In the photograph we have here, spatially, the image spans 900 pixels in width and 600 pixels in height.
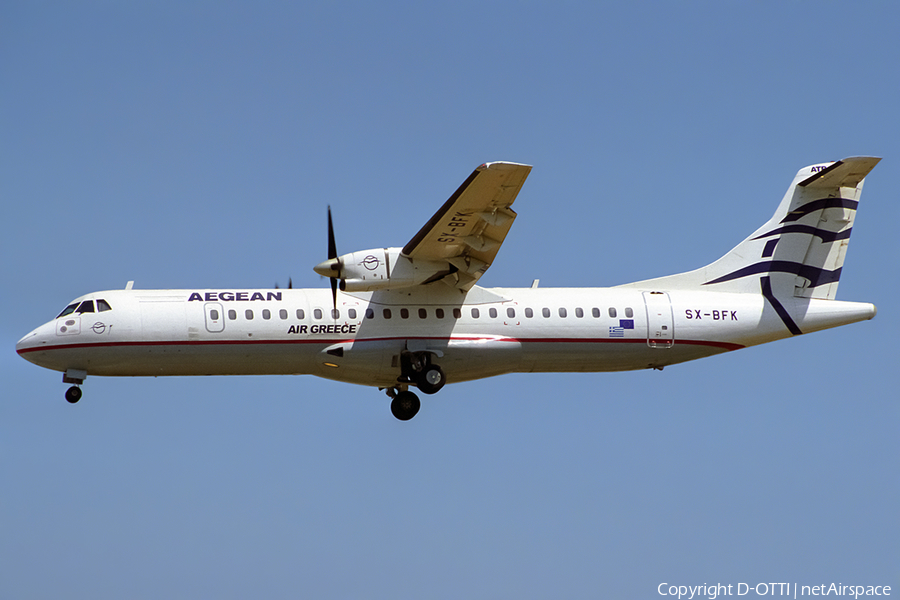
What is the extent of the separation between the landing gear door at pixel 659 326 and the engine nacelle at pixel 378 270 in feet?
14.6

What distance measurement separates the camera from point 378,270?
18.5m

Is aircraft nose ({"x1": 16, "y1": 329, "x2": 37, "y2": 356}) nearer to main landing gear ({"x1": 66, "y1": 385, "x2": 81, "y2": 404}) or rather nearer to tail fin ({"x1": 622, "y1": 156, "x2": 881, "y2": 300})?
main landing gear ({"x1": 66, "y1": 385, "x2": 81, "y2": 404})

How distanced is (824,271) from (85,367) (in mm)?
15328

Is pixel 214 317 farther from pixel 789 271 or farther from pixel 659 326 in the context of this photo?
pixel 789 271

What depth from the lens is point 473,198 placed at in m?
17.5

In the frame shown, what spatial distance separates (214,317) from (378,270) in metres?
3.37

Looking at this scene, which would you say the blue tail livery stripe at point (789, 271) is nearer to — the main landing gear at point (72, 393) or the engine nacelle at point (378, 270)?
the engine nacelle at point (378, 270)

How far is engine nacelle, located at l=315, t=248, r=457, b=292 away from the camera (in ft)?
60.1

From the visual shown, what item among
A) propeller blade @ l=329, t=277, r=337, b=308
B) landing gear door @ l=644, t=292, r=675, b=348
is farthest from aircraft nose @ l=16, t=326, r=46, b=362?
landing gear door @ l=644, t=292, r=675, b=348

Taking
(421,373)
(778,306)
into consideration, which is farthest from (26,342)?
(778,306)

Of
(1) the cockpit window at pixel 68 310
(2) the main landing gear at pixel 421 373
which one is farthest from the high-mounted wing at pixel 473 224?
(1) the cockpit window at pixel 68 310

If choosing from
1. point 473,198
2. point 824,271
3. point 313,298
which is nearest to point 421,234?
point 473,198

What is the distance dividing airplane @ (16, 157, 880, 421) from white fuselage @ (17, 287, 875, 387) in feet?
0.08

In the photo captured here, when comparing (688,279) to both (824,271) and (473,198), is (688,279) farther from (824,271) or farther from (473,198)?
(473,198)
